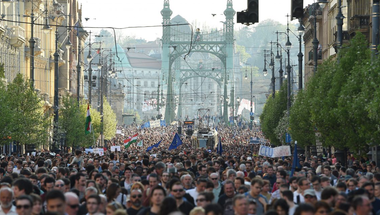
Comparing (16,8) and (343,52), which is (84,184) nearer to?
(343,52)

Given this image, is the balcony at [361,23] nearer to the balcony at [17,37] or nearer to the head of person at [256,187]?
the balcony at [17,37]

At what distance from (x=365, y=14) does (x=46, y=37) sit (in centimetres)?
3259

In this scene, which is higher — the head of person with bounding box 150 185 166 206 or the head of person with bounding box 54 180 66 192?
Result: the head of person with bounding box 150 185 166 206

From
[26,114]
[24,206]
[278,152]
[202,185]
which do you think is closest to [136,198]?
[202,185]

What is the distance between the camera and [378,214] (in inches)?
480

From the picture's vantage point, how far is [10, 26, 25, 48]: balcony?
177 ft

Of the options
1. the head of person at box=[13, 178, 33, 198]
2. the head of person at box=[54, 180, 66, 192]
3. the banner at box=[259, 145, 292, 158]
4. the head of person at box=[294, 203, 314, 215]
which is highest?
the head of person at box=[294, 203, 314, 215]

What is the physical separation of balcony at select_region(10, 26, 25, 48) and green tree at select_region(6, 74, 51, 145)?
10338mm

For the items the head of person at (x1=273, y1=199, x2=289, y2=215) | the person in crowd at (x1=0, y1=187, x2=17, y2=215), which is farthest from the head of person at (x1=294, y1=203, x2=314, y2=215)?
the person in crowd at (x1=0, y1=187, x2=17, y2=215)

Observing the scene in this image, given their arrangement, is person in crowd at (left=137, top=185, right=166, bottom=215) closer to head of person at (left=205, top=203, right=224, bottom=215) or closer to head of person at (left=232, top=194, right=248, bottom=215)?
head of person at (left=232, top=194, right=248, bottom=215)

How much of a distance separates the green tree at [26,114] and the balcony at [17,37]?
10338mm

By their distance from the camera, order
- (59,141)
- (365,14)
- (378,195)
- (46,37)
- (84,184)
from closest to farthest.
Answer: (378,195), (84,184), (365,14), (59,141), (46,37)

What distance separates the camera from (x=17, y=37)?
54.3 meters

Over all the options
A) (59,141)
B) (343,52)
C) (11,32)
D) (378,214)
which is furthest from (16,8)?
(378,214)
